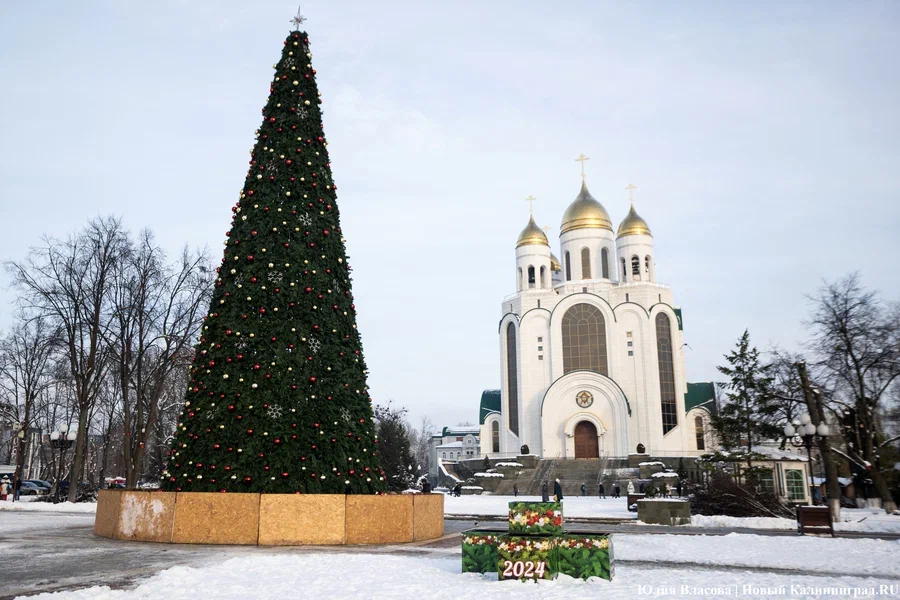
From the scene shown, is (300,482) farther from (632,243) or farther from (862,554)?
(632,243)

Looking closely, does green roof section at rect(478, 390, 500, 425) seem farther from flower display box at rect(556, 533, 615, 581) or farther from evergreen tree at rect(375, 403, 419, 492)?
flower display box at rect(556, 533, 615, 581)

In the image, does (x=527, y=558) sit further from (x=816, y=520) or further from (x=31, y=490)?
(x=31, y=490)

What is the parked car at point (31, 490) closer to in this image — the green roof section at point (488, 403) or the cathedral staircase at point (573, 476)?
the cathedral staircase at point (573, 476)

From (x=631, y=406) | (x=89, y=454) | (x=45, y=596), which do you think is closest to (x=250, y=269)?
(x=45, y=596)

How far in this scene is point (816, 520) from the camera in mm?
16734

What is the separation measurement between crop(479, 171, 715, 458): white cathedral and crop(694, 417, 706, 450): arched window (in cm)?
7

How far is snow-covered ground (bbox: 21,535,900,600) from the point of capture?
7891mm

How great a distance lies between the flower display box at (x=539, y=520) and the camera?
362 inches

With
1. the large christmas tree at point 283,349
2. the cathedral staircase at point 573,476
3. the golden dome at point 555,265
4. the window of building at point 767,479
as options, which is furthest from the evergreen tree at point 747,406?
the golden dome at point 555,265

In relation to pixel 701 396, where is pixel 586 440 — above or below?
below

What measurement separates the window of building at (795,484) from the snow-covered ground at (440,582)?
1871 cm

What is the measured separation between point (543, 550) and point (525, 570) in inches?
13.0

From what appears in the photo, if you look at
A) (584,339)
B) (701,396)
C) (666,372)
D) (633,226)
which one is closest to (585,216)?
(633,226)

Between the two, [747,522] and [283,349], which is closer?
[283,349]
